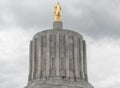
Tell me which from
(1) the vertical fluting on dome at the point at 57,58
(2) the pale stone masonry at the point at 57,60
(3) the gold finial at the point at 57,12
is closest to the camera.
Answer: (2) the pale stone masonry at the point at 57,60

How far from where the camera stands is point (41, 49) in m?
49.2

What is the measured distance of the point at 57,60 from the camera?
48.2m

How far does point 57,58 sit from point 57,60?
260 mm

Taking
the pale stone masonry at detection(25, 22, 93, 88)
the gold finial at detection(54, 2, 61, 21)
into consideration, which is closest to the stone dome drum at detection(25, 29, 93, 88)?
the pale stone masonry at detection(25, 22, 93, 88)

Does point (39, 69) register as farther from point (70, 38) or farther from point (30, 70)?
point (70, 38)

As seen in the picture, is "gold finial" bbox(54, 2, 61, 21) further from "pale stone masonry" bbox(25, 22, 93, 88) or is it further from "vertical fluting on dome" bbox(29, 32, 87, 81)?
"vertical fluting on dome" bbox(29, 32, 87, 81)

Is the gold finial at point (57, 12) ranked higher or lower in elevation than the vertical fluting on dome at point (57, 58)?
higher

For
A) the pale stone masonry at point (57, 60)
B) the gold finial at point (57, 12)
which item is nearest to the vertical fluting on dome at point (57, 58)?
the pale stone masonry at point (57, 60)

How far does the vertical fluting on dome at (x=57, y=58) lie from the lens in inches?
1895

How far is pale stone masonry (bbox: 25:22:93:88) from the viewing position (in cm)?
4766

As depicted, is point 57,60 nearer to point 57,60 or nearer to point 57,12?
point 57,60

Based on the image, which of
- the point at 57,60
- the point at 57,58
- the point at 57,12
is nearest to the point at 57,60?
the point at 57,60

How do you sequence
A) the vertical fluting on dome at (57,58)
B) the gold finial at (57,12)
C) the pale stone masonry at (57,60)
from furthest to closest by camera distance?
the gold finial at (57,12), the vertical fluting on dome at (57,58), the pale stone masonry at (57,60)

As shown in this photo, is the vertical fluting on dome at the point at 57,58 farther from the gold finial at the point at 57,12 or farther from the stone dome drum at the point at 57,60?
the gold finial at the point at 57,12
